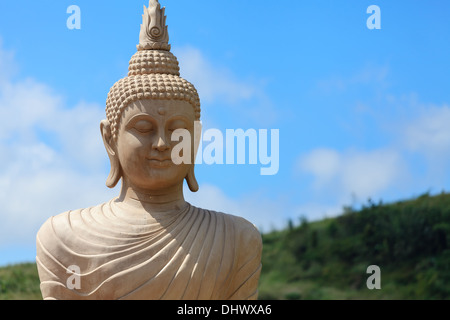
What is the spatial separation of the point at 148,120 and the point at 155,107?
14 cm

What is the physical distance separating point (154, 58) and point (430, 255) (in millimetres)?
13138

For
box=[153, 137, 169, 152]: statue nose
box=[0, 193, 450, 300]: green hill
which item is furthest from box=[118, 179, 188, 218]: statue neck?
box=[0, 193, 450, 300]: green hill

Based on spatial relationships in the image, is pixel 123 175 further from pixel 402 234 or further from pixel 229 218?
pixel 402 234

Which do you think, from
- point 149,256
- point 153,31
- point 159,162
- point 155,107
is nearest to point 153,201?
point 159,162

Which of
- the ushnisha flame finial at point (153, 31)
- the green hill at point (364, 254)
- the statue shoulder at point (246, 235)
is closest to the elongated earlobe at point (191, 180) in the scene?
the statue shoulder at point (246, 235)

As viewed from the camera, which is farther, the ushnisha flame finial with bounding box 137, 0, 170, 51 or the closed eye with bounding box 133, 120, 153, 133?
the ushnisha flame finial with bounding box 137, 0, 170, 51

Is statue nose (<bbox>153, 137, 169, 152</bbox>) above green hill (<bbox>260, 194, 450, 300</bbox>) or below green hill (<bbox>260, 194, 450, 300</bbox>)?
below

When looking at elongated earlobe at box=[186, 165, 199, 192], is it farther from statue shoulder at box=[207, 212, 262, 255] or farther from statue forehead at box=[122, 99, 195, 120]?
statue forehead at box=[122, 99, 195, 120]

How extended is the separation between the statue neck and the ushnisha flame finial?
1387 mm

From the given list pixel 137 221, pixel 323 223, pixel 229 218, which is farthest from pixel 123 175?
pixel 323 223

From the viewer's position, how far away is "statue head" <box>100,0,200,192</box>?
23.5 ft

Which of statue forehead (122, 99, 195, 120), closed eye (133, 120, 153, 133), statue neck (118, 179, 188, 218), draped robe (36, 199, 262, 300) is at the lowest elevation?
draped robe (36, 199, 262, 300)

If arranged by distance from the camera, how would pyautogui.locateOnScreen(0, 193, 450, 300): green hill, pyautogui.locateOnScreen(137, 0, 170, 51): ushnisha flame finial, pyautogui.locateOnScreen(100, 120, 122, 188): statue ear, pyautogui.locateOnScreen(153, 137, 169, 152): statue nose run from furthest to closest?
1. pyautogui.locateOnScreen(0, 193, 450, 300): green hill
2. pyautogui.locateOnScreen(137, 0, 170, 51): ushnisha flame finial
3. pyautogui.locateOnScreen(100, 120, 122, 188): statue ear
4. pyautogui.locateOnScreen(153, 137, 169, 152): statue nose

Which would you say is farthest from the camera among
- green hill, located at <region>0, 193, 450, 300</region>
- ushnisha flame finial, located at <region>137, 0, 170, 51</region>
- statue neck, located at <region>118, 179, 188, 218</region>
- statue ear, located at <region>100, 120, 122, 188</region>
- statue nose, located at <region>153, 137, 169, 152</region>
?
green hill, located at <region>0, 193, 450, 300</region>
